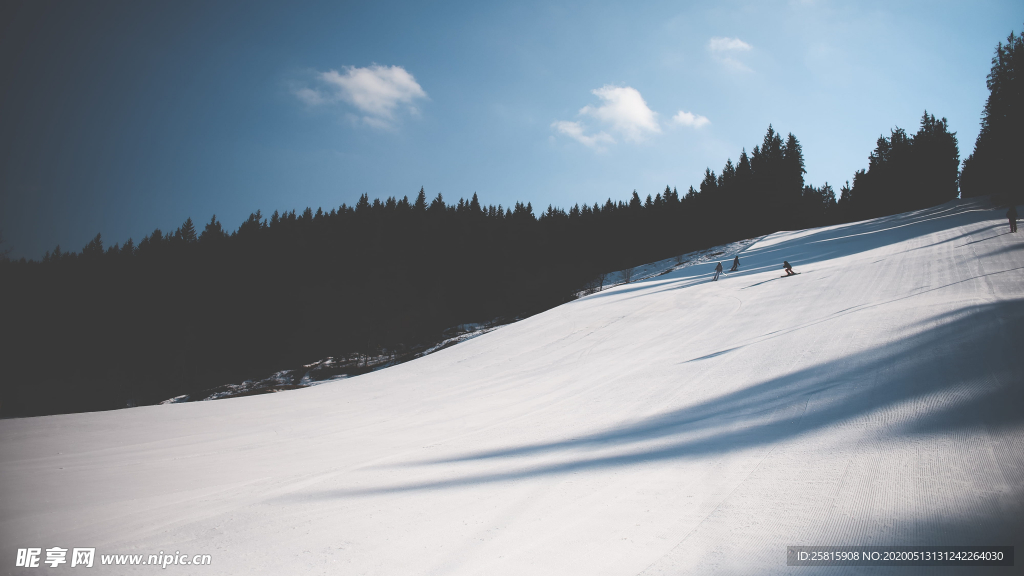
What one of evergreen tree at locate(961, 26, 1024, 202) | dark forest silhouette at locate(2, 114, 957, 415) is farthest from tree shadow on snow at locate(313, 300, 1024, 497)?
evergreen tree at locate(961, 26, 1024, 202)

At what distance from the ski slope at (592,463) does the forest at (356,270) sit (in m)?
35.5

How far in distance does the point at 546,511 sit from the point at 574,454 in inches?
69.8

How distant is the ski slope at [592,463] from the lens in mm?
3246

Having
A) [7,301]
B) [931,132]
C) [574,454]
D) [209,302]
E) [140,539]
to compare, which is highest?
[931,132]

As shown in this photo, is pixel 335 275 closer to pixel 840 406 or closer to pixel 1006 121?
pixel 840 406

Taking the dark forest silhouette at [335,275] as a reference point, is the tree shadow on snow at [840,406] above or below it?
below

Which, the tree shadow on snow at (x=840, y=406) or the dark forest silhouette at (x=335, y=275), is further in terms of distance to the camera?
the dark forest silhouette at (x=335, y=275)

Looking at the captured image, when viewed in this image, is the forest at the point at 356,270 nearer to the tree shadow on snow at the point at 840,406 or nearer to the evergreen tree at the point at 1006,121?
the evergreen tree at the point at 1006,121

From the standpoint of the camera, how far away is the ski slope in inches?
128

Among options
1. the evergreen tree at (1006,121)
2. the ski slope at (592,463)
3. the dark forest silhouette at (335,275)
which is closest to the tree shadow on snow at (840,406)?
the ski slope at (592,463)

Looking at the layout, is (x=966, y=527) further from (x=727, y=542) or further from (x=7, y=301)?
(x=7, y=301)

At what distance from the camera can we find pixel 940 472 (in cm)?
377

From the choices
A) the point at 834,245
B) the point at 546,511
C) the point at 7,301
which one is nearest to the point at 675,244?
the point at 834,245

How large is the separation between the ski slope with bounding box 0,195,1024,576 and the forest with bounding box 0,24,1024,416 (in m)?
35.5
